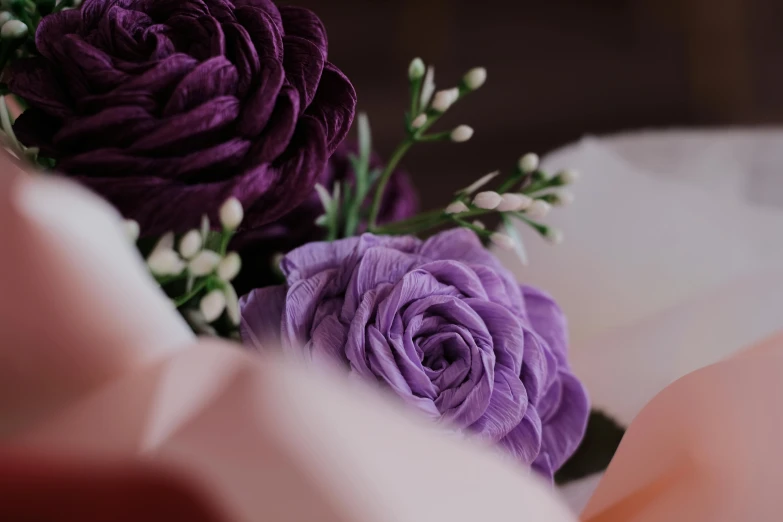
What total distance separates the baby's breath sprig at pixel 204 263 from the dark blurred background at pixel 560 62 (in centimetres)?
80

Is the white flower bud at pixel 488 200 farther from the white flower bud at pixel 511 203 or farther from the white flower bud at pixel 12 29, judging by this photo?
the white flower bud at pixel 12 29

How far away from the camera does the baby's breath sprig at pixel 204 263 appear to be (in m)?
0.19

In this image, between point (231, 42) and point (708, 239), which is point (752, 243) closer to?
point (708, 239)

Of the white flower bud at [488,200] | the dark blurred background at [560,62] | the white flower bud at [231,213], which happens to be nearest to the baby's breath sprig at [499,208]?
the white flower bud at [488,200]

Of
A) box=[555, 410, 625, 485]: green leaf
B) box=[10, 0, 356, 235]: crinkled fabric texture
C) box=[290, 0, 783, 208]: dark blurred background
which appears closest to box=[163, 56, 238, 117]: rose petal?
box=[10, 0, 356, 235]: crinkled fabric texture

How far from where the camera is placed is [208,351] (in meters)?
0.14

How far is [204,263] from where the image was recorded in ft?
0.66

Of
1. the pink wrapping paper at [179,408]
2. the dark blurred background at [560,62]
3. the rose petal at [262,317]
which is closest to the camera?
the pink wrapping paper at [179,408]

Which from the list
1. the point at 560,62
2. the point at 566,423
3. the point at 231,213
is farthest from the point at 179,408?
the point at 560,62

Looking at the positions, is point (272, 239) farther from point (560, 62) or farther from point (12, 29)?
point (560, 62)

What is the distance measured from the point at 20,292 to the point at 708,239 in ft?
1.22

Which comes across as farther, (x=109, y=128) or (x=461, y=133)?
(x=461, y=133)

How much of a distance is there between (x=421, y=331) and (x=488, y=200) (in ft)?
0.21

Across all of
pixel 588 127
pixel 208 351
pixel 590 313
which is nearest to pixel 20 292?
pixel 208 351
